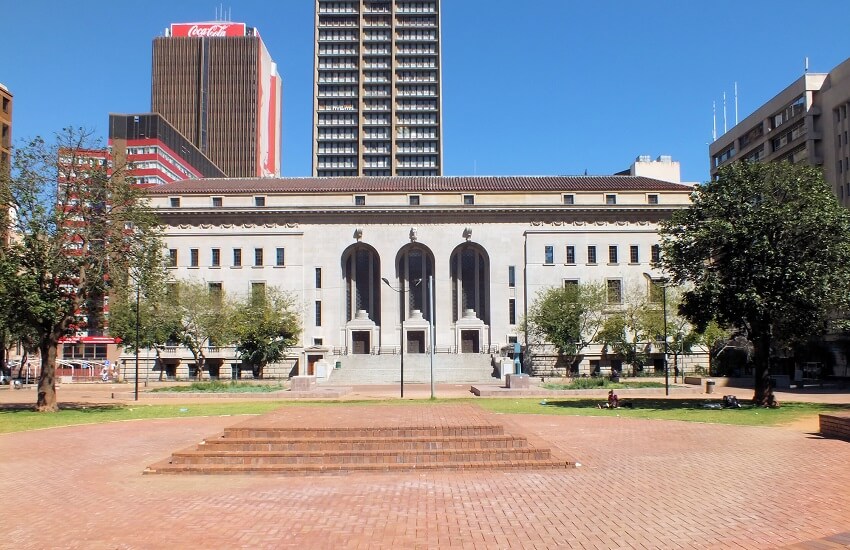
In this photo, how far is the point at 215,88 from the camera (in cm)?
14912

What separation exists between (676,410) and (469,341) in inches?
1755

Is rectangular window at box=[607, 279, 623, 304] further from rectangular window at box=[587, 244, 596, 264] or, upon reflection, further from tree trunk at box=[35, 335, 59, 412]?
tree trunk at box=[35, 335, 59, 412]

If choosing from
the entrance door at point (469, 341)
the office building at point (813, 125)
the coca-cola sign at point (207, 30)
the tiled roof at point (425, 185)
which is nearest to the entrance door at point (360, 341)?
the entrance door at point (469, 341)

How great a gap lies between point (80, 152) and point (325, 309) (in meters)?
43.1

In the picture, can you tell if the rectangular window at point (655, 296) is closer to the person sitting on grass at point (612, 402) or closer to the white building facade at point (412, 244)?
the white building facade at point (412, 244)

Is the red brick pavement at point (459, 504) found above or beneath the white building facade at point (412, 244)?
beneath

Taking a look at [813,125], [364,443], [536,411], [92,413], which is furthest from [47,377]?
[813,125]

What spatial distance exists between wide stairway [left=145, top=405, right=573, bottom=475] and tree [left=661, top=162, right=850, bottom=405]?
17761 mm

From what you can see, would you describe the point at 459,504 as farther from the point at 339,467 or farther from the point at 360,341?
the point at 360,341

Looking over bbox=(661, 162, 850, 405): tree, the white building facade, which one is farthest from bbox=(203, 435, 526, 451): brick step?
the white building facade

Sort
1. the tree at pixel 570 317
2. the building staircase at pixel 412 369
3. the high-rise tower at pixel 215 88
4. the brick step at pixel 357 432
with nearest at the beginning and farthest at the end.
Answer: the brick step at pixel 357 432, the tree at pixel 570 317, the building staircase at pixel 412 369, the high-rise tower at pixel 215 88

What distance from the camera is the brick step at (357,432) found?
53.4 ft

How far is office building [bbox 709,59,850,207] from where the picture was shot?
6500 cm

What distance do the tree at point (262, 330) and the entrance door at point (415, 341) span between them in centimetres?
1486
